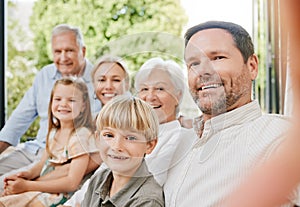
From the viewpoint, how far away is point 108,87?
1507 mm

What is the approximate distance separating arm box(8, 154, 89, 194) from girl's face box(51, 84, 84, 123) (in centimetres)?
16

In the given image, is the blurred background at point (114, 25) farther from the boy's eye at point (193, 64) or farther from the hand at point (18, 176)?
the boy's eye at point (193, 64)

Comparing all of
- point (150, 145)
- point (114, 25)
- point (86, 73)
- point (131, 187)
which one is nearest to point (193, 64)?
point (150, 145)

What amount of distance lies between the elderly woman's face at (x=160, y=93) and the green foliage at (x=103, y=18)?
3.81 feet

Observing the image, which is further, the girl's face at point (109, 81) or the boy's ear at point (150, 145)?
the girl's face at point (109, 81)

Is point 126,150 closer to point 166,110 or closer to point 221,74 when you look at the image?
point 166,110

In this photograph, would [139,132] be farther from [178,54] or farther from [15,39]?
[15,39]

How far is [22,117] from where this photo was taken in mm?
2449

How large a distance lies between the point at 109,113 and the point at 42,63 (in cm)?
246

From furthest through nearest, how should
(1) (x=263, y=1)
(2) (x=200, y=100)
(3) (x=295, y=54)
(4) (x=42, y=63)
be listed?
(4) (x=42, y=63)
(1) (x=263, y=1)
(2) (x=200, y=100)
(3) (x=295, y=54)

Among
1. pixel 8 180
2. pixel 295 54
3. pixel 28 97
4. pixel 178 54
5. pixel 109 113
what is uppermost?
pixel 295 54

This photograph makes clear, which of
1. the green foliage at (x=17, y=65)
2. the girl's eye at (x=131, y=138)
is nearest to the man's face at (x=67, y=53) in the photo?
the girl's eye at (x=131, y=138)

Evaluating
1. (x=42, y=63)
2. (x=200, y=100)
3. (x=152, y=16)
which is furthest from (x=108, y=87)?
(x=42, y=63)

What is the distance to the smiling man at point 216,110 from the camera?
1174 millimetres
